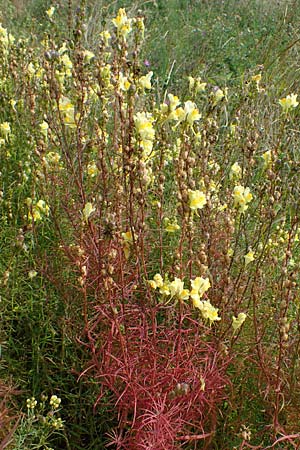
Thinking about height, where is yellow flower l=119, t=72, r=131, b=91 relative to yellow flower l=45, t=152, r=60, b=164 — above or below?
above

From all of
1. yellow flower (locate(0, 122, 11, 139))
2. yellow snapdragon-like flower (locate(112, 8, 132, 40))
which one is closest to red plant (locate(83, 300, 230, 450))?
yellow snapdragon-like flower (locate(112, 8, 132, 40))

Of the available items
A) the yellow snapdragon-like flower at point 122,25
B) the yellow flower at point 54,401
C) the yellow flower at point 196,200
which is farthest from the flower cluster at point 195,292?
the yellow snapdragon-like flower at point 122,25

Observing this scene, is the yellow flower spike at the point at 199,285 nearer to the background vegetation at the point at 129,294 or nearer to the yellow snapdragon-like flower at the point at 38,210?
the background vegetation at the point at 129,294

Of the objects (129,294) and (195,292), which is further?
(129,294)

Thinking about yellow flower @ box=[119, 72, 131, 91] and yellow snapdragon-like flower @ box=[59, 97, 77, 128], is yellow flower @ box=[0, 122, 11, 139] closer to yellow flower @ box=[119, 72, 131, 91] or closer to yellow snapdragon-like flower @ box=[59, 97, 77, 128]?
yellow snapdragon-like flower @ box=[59, 97, 77, 128]

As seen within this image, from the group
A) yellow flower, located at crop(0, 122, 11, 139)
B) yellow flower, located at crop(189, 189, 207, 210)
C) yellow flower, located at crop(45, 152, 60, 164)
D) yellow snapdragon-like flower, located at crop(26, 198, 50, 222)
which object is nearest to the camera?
yellow flower, located at crop(189, 189, 207, 210)

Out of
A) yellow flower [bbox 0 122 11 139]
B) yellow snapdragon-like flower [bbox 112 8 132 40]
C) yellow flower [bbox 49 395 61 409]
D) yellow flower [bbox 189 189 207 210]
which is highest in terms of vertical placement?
yellow snapdragon-like flower [bbox 112 8 132 40]

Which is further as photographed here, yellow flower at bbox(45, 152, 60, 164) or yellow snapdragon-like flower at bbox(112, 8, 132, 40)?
yellow flower at bbox(45, 152, 60, 164)

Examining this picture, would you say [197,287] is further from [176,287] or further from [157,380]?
[157,380]

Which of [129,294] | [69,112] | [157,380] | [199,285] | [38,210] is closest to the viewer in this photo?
[199,285]

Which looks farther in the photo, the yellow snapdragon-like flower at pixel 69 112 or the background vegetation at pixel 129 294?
the yellow snapdragon-like flower at pixel 69 112

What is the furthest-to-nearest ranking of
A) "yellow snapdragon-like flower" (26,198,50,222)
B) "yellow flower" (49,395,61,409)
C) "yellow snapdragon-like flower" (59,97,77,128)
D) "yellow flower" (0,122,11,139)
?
1. "yellow flower" (0,122,11,139)
2. "yellow snapdragon-like flower" (26,198,50,222)
3. "yellow snapdragon-like flower" (59,97,77,128)
4. "yellow flower" (49,395,61,409)

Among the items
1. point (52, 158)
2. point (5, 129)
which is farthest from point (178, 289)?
point (5, 129)

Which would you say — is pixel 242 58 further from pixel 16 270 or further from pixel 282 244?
pixel 16 270
